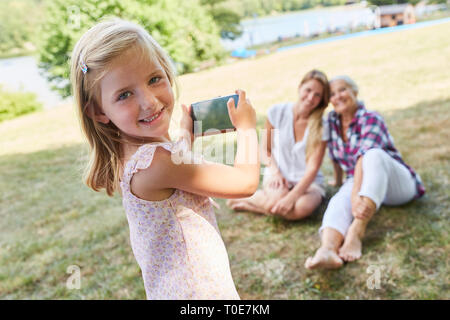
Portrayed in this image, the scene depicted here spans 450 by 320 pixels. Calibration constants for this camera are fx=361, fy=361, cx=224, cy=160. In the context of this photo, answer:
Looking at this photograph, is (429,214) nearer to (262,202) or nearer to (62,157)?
(262,202)

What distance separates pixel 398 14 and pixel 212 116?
8.82 meters

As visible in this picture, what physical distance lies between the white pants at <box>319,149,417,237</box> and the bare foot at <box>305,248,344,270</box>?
0.20 metres

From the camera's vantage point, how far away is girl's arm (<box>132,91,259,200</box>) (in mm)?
760

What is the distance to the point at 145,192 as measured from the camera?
30.6 inches

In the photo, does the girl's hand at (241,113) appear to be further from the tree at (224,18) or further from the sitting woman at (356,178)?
the tree at (224,18)

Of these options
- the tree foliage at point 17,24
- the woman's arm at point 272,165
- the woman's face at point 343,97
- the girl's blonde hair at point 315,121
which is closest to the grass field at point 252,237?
the woman's arm at point 272,165

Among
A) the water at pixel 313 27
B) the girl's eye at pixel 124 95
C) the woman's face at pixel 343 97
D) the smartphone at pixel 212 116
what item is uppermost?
the girl's eye at pixel 124 95

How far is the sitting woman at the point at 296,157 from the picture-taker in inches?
81.5

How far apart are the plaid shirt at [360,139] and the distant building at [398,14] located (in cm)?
653

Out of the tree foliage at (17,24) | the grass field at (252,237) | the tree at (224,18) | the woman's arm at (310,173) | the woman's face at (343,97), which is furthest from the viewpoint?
the tree at (224,18)

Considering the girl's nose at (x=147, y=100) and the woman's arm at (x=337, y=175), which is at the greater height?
the girl's nose at (x=147, y=100)

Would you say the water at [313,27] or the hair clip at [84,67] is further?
the water at [313,27]

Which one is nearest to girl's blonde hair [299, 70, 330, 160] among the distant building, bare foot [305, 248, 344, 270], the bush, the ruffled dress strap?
bare foot [305, 248, 344, 270]
